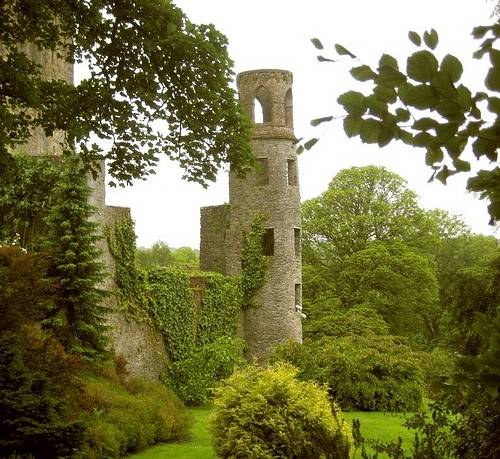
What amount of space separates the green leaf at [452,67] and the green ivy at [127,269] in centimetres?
1821

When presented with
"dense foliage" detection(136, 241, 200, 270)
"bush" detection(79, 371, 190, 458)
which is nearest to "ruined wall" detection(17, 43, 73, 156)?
"bush" detection(79, 371, 190, 458)

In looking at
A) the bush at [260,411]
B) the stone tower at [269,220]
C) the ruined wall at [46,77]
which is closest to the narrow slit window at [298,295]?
the stone tower at [269,220]

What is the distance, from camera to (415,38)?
1.65 meters

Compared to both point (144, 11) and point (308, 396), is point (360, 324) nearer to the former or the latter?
point (308, 396)

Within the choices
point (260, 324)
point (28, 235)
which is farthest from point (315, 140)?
point (260, 324)

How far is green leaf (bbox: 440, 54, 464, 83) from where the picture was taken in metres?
1.60

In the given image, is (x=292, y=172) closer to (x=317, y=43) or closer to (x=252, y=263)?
(x=252, y=263)

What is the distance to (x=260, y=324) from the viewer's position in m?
25.9

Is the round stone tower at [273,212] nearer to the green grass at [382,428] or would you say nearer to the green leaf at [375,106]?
the green grass at [382,428]

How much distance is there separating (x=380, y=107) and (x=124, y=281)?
18331 millimetres

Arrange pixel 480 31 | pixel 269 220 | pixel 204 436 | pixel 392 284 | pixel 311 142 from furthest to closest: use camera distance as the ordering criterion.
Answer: pixel 392 284 < pixel 269 220 < pixel 204 436 < pixel 311 142 < pixel 480 31

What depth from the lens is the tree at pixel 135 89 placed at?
9.34 metres

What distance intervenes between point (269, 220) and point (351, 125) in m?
24.5

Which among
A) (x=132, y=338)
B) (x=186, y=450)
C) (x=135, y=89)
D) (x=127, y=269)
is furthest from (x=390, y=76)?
(x=132, y=338)
